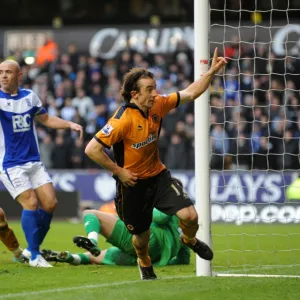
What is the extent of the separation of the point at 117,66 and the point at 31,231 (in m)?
16.4

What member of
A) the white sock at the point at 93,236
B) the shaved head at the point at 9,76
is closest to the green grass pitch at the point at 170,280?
the white sock at the point at 93,236

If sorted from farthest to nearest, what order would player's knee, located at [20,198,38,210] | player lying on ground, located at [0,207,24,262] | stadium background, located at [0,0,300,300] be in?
player lying on ground, located at [0,207,24,262] < player's knee, located at [20,198,38,210] < stadium background, located at [0,0,300,300]

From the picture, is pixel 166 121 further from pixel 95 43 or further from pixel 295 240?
pixel 295 240

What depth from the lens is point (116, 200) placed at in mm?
7992

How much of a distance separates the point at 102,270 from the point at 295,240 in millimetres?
5195

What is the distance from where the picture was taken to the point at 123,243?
966cm

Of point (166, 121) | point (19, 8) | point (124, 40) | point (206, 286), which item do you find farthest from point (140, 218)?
point (19, 8)

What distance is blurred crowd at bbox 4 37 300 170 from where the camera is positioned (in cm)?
1920

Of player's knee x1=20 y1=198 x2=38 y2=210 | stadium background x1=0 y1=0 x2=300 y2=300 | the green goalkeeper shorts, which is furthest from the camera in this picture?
player's knee x1=20 y1=198 x2=38 y2=210

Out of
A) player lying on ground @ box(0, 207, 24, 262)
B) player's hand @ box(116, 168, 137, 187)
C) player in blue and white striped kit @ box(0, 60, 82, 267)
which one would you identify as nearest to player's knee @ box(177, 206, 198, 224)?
player's hand @ box(116, 168, 137, 187)

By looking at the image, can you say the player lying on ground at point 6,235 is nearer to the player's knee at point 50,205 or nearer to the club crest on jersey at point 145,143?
the player's knee at point 50,205

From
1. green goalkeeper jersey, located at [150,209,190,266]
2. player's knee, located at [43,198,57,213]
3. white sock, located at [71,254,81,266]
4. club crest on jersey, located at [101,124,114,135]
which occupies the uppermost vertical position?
club crest on jersey, located at [101,124,114,135]

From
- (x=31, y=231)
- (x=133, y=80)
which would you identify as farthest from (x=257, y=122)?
(x=133, y=80)

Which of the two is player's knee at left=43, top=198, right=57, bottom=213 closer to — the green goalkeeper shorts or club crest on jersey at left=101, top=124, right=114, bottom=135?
the green goalkeeper shorts
